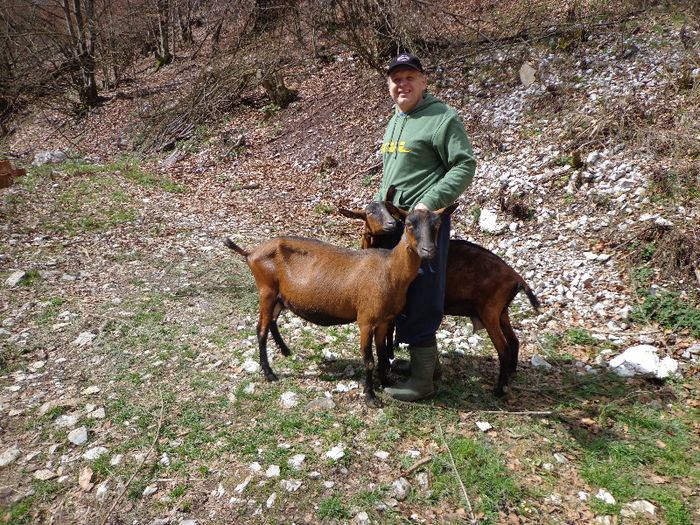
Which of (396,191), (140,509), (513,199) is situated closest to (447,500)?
(140,509)

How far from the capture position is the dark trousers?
3.39m

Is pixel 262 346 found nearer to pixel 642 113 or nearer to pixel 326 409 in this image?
pixel 326 409

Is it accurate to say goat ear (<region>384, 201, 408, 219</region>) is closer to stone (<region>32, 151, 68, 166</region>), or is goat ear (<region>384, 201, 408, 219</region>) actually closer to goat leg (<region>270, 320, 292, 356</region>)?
goat leg (<region>270, 320, 292, 356</region>)

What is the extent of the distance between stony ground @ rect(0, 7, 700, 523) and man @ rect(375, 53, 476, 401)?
0.68 meters

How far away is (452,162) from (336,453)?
2327 mm

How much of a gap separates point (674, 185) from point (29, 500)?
7.54 m

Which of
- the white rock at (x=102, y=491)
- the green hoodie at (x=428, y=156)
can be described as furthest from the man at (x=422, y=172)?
the white rock at (x=102, y=491)

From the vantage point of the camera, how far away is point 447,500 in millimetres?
2924

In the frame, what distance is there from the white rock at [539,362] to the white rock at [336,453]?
231 cm

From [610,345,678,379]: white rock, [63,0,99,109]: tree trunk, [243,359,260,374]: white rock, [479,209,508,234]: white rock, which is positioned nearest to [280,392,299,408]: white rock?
[243,359,260,374]: white rock

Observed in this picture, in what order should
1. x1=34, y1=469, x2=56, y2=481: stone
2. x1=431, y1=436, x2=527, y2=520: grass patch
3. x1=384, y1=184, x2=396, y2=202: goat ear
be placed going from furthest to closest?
x1=384, y1=184, x2=396, y2=202: goat ear < x1=34, y1=469, x2=56, y2=481: stone < x1=431, y1=436, x2=527, y2=520: grass patch

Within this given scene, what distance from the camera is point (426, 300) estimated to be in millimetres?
3498

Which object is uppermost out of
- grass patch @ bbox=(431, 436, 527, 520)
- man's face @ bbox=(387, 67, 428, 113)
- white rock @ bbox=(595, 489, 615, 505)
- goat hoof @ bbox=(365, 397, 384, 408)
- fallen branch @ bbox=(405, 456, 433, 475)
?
Result: man's face @ bbox=(387, 67, 428, 113)

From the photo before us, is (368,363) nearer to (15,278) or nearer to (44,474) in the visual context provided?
(44,474)
